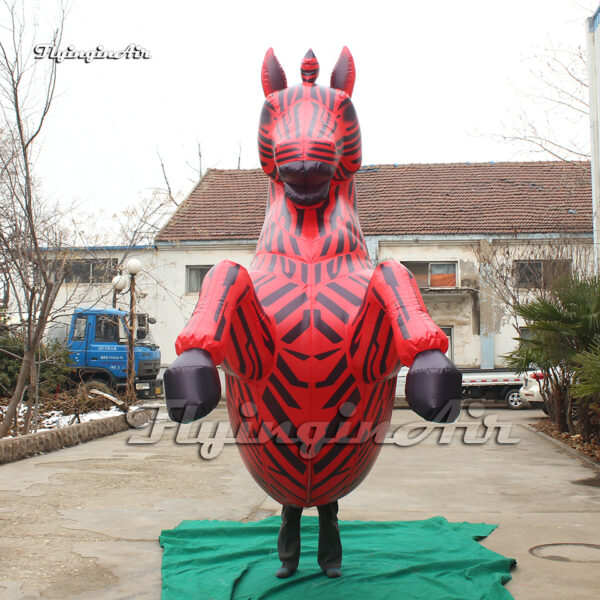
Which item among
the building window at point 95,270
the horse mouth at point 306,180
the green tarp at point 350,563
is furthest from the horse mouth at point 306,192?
the building window at point 95,270

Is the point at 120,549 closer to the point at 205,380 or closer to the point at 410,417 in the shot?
the point at 205,380

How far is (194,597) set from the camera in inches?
145

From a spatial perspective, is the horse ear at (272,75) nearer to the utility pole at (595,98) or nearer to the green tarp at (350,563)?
the green tarp at (350,563)

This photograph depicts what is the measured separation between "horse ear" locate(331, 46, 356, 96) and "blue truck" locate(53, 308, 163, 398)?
11.8 meters

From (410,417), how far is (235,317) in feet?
39.3

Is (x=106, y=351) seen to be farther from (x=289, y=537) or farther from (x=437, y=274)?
(x=289, y=537)

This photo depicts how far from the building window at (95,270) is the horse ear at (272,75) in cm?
1476

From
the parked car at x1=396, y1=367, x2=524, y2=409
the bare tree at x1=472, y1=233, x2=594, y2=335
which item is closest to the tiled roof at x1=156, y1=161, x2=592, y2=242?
the bare tree at x1=472, y1=233, x2=594, y2=335

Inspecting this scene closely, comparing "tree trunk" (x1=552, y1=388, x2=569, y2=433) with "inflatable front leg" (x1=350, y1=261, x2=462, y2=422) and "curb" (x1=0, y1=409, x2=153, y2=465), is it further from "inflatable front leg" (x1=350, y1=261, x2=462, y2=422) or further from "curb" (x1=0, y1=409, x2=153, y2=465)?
"inflatable front leg" (x1=350, y1=261, x2=462, y2=422)

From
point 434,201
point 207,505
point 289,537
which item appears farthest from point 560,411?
point 434,201

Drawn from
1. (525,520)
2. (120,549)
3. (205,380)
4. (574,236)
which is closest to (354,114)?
(205,380)

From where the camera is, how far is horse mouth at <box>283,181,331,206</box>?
269cm

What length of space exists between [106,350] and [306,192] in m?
12.4

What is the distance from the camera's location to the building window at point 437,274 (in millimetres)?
17578
